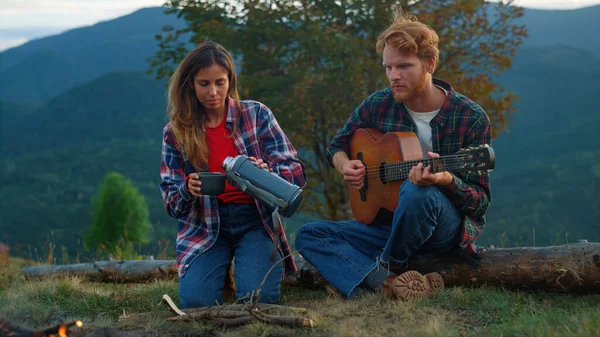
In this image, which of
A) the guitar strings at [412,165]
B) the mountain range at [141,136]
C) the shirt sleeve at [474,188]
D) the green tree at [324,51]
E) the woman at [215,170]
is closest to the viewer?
the guitar strings at [412,165]

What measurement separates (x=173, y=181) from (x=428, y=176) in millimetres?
1693

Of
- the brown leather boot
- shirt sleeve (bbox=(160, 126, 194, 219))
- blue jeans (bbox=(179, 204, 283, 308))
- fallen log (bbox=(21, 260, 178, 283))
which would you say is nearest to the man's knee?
blue jeans (bbox=(179, 204, 283, 308))

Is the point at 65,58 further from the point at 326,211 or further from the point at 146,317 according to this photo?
the point at 146,317

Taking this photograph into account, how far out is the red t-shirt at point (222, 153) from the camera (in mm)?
4277

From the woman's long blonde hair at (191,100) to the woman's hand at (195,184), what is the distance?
0.99 ft

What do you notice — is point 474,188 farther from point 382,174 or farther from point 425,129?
point 382,174

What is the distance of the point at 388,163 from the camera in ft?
13.3

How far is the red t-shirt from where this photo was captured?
4277mm

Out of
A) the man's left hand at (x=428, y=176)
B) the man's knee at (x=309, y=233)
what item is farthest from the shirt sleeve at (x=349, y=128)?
the man's left hand at (x=428, y=176)

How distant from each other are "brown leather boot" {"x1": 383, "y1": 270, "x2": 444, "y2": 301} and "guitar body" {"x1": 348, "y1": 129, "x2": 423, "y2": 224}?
491mm

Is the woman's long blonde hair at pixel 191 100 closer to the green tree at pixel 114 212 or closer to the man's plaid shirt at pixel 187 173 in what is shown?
the man's plaid shirt at pixel 187 173

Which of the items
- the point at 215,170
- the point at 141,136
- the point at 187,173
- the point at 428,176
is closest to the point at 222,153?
the point at 215,170

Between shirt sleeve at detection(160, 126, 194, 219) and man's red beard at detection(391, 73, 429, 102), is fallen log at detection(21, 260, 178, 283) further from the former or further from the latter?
man's red beard at detection(391, 73, 429, 102)

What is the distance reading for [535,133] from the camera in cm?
3975
